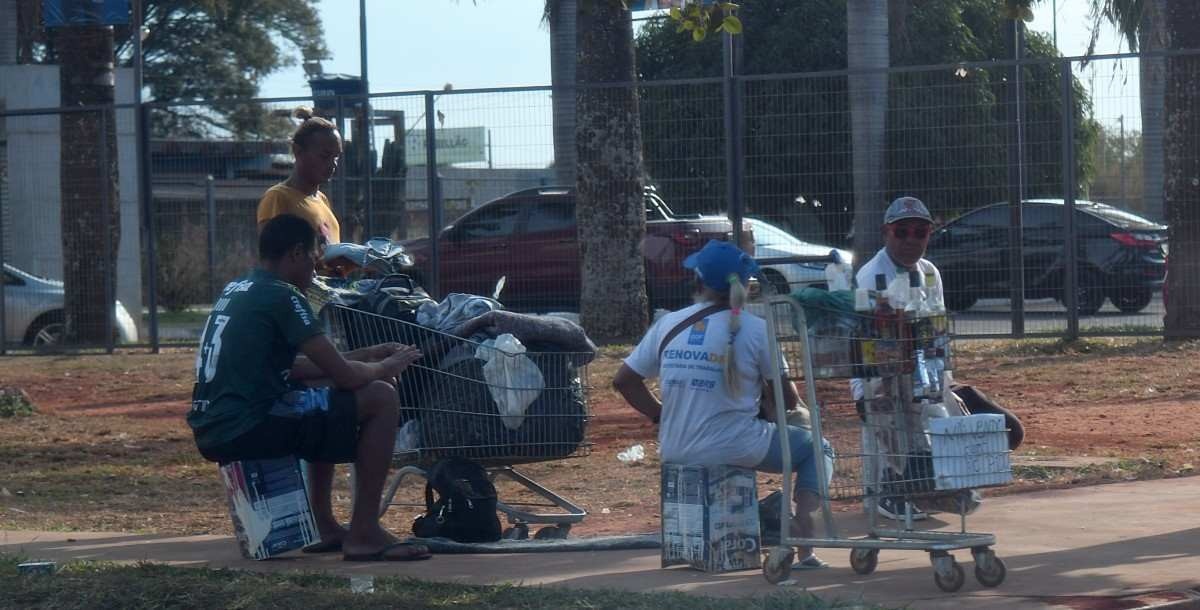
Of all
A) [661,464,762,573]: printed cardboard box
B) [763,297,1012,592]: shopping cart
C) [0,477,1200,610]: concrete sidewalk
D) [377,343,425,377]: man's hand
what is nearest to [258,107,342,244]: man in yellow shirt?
[377,343,425,377]: man's hand

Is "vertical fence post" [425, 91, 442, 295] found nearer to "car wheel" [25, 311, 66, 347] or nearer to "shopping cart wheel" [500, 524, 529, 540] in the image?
"car wheel" [25, 311, 66, 347]

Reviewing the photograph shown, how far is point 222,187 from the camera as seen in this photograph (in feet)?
63.6

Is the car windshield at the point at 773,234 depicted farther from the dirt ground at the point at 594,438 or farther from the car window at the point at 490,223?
the car window at the point at 490,223

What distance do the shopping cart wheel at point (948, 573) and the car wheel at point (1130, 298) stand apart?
9.73 meters

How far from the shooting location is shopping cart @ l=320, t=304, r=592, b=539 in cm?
668

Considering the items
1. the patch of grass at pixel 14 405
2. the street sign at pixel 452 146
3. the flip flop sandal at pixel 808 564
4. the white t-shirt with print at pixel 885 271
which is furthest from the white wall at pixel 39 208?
the flip flop sandal at pixel 808 564

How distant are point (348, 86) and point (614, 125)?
714 centimetres

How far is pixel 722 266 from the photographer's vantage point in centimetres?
589

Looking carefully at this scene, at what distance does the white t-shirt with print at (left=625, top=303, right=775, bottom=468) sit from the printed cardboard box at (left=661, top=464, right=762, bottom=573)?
0.06 metres

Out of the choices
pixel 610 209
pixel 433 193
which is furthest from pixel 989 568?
pixel 433 193

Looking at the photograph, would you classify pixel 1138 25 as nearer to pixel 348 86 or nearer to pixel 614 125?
pixel 614 125

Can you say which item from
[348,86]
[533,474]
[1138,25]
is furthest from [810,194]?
[348,86]

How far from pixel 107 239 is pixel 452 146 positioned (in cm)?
453

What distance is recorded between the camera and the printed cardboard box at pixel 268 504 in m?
6.39
